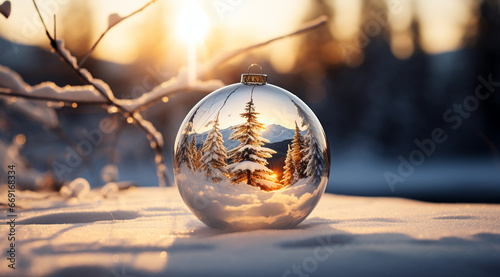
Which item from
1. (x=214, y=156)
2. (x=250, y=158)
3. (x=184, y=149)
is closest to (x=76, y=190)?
(x=184, y=149)

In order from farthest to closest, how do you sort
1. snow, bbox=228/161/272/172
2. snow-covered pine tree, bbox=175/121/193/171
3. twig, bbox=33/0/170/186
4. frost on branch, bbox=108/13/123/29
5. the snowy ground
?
twig, bbox=33/0/170/186
frost on branch, bbox=108/13/123/29
snow-covered pine tree, bbox=175/121/193/171
snow, bbox=228/161/272/172
the snowy ground

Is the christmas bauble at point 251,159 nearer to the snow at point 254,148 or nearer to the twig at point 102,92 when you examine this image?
the snow at point 254,148

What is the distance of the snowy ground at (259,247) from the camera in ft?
3.94

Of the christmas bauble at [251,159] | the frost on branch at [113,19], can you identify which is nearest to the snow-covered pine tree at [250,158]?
the christmas bauble at [251,159]

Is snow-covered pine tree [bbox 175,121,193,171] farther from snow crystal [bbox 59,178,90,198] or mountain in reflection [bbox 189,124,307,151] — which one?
snow crystal [bbox 59,178,90,198]

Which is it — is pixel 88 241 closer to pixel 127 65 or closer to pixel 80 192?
pixel 80 192

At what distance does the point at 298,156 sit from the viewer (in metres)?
1.58

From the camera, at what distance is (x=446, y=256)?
1.30 meters

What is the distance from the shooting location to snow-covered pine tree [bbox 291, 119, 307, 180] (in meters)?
1.57

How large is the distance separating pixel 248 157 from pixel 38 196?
88.5 inches

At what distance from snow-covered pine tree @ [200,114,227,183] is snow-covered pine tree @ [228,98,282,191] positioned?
0.11 feet

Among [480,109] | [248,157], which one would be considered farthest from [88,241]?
[480,109]

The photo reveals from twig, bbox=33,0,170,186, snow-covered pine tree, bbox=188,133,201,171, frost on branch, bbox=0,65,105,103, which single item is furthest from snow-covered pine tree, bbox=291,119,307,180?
frost on branch, bbox=0,65,105,103

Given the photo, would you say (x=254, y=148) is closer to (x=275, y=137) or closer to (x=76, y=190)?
(x=275, y=137)
